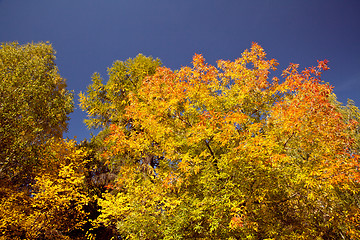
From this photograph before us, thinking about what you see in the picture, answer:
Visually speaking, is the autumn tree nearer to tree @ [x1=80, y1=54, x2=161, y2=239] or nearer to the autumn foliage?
the autumn foliage

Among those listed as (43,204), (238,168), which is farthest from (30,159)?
(238,168)

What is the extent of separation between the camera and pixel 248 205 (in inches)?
212

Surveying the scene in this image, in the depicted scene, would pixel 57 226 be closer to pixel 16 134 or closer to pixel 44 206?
pixel 44 206

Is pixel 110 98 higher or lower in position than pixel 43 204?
higher

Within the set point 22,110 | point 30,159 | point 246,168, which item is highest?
point 22,110

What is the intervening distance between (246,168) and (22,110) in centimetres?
1038

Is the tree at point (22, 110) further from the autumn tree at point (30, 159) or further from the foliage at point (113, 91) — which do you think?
the foliage at point (113, 91)

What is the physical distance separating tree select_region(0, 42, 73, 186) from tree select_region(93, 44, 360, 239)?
542 cm

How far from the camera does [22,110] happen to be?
8.93 metres

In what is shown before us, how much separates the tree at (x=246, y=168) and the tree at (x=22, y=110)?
5417mm

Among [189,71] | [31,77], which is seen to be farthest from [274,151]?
[31,77]

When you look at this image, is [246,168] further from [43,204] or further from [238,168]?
[43,204]

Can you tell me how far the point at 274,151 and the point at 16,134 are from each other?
11.1m

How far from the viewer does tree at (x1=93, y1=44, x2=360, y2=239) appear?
17.0 feet
